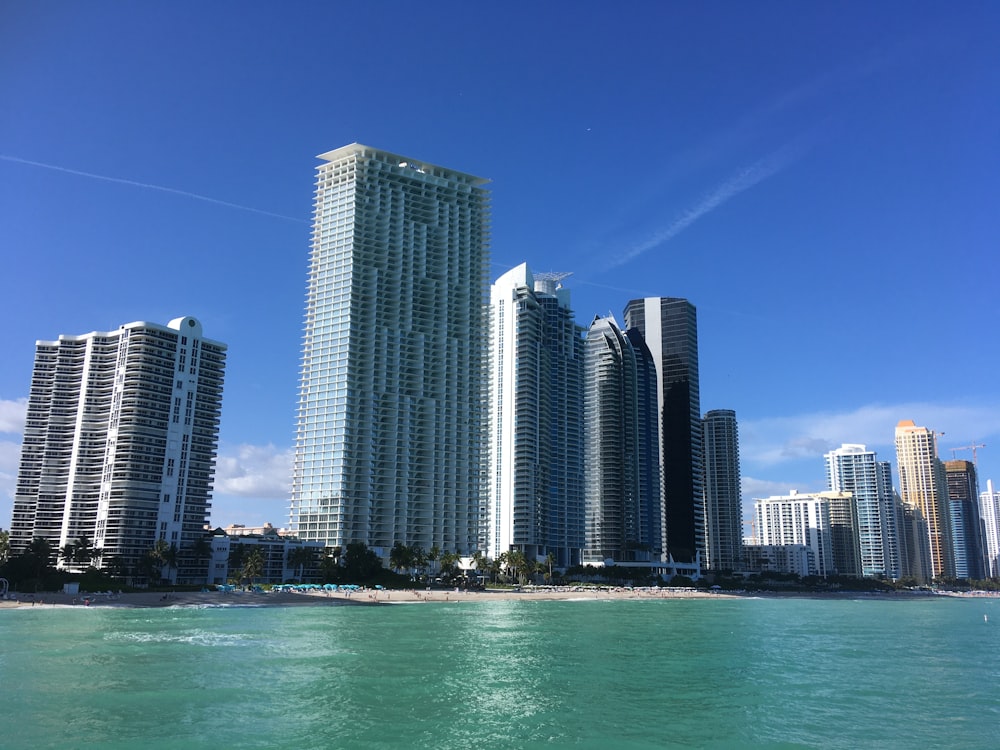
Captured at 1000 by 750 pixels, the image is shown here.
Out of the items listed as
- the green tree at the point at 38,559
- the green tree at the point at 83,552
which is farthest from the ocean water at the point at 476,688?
the green tree at the point at 83,552

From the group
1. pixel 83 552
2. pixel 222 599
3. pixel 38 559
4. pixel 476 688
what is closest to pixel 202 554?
pixel 83 552

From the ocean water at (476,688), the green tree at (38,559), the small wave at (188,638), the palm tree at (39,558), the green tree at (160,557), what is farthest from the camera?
the green tree at (160,557)

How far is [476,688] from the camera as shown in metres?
58.9

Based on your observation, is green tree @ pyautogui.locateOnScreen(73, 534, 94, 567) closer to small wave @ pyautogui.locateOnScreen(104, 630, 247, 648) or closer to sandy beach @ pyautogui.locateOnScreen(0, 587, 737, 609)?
sandy beach @ pyautogui.locateOnScreen(0, 587, 737, 609)

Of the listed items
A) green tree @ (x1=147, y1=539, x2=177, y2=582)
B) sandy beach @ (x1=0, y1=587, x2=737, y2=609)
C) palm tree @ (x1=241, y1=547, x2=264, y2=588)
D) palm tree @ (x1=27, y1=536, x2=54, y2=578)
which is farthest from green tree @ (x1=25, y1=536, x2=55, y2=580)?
palm tree @ (x1=241, y1=547, x2=264, y2=588)

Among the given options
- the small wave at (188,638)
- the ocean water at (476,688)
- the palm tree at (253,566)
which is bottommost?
the ocean water at (476,688)

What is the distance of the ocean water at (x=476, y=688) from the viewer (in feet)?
149

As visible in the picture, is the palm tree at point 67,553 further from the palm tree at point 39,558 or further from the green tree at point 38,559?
the palm tree at point 39,558

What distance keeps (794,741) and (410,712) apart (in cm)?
2227

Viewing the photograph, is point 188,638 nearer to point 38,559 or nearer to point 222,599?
point 222,599

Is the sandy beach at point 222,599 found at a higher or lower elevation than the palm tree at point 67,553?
lower

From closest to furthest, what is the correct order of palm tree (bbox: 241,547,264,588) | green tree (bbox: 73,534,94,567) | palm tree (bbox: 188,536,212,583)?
palm tree (bbox: 241,547,264,588) < green tree (bbox: 73,534,94,567) < palm tree (bbox: 188,536,212,583)

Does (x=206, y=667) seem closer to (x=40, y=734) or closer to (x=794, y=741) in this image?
(x=40, y=734)

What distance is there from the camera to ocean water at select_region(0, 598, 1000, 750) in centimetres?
4544
